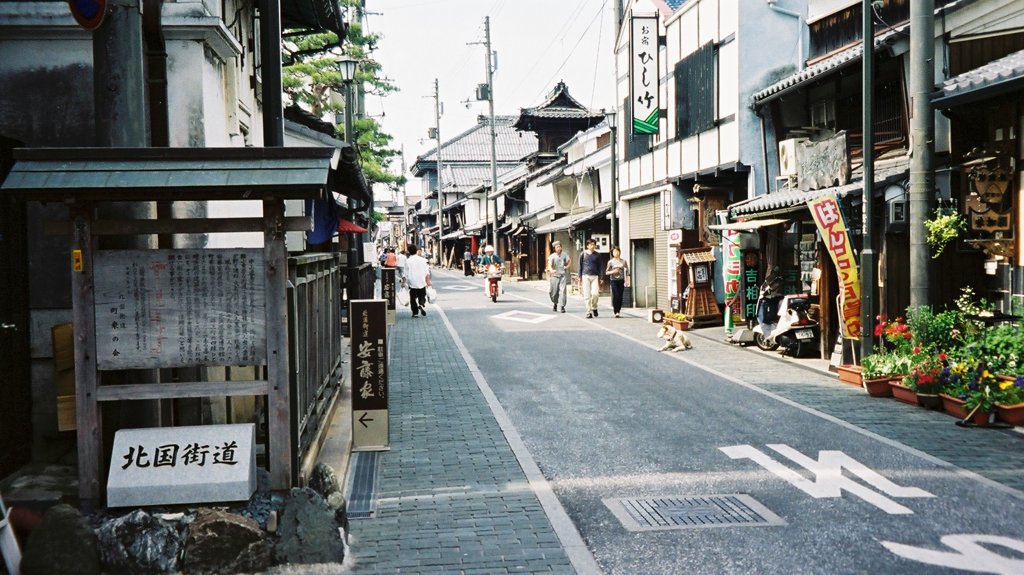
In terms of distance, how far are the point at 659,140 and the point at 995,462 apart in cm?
1965

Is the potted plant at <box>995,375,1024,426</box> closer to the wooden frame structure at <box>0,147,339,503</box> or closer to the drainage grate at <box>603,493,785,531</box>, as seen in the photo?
the drainage grate at <box>603,493,785,531</box>

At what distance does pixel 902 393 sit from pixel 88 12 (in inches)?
448

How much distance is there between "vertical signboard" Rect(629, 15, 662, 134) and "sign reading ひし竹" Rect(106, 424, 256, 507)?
21458 mm

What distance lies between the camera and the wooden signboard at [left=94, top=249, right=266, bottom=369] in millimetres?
6461

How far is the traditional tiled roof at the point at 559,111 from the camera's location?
178 feet

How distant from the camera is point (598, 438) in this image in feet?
33.3

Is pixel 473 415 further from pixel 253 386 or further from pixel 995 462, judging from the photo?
pixel 995 462

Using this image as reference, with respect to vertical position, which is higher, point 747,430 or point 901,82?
point 901,82

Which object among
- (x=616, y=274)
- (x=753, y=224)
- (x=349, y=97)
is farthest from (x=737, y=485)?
(x=349, y=97)

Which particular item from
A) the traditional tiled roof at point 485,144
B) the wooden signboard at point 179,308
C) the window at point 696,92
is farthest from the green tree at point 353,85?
the traditional tiled roof at point 485,144

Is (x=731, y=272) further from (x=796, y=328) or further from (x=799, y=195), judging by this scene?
(x=796, y=328)

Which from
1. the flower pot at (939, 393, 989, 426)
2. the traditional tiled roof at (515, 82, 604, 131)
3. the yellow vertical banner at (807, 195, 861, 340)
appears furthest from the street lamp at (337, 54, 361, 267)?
the traditional tiled roof at (515, 82, 604, 131)

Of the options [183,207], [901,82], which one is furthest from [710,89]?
[183,207]

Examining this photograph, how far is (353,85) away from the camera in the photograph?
31.0 m
